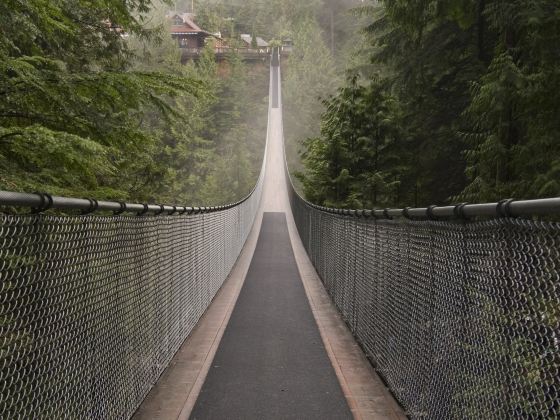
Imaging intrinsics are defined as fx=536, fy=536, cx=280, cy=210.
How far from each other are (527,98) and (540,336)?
655 centimetres

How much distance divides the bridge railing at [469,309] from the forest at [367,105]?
250 cm

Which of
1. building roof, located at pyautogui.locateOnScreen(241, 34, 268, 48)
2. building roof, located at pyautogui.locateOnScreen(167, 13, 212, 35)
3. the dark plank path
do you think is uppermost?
building roof, located at pyautogui.locateOnScreen(241, 34, 268, 48)

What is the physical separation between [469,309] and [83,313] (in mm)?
2132

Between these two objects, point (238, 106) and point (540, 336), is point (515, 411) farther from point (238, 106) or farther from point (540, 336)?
point (238, 106)

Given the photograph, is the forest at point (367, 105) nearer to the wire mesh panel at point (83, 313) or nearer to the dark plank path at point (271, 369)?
the wire mesh panel at point (83, 313)

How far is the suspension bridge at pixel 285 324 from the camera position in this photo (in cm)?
226

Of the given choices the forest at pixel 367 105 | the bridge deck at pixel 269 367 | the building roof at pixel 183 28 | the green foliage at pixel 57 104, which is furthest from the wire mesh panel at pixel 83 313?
the building roof at pixel 183 28

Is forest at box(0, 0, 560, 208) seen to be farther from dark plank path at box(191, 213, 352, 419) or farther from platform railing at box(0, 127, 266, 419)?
dark plank path at box(191, 213, 352, 419)

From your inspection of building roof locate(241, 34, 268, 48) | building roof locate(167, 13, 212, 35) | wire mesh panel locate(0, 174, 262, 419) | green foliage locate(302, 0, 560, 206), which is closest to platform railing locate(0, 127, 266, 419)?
wire mesh panel locate(0, 174, 262, 419)

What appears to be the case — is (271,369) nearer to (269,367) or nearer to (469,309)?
(269,367)

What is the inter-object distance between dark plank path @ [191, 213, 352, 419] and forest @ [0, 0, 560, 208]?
2.19 meters

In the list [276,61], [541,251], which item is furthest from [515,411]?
[276,61]

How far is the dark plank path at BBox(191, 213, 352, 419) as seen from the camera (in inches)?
170

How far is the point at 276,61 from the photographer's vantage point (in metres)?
101
